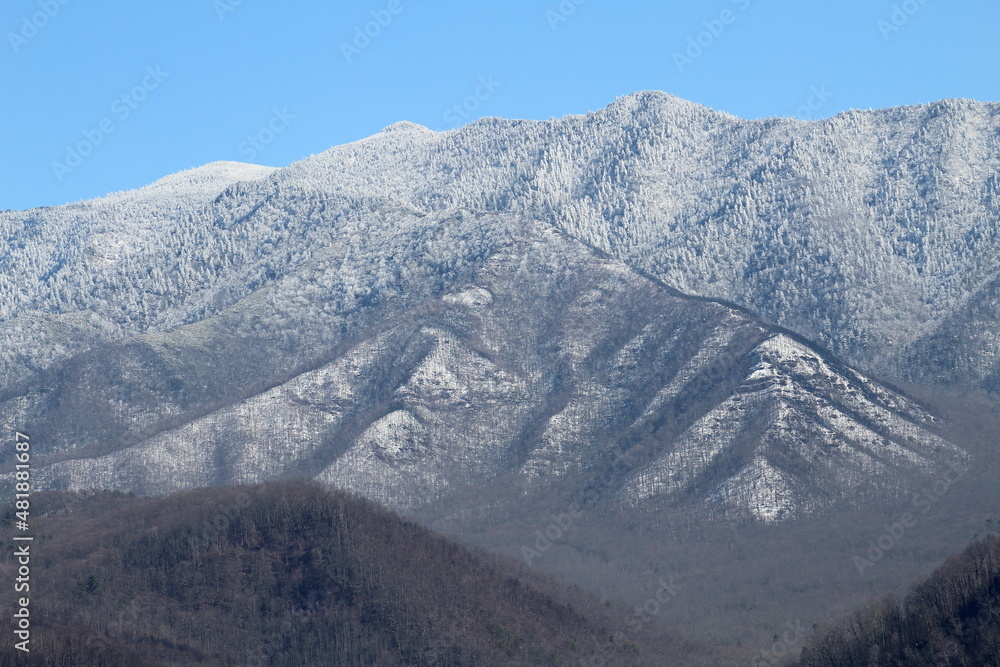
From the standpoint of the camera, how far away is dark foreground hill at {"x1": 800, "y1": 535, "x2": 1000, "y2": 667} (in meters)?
180

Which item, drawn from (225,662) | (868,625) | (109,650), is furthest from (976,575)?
(109,650)

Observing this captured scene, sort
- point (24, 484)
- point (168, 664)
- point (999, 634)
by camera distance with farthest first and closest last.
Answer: point (168, 664) → point (999, 634) → point (24, 484)

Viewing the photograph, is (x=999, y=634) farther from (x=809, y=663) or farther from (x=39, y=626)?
(x=39, y=626)

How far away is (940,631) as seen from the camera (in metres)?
187

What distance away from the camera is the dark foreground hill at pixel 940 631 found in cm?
18000

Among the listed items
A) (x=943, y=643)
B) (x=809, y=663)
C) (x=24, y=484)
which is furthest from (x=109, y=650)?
(x=943, y=643)

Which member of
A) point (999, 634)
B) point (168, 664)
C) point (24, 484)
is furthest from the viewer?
point (168, 664)

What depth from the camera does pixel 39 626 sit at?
189 metres

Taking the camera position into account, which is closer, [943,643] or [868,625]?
[943,643]

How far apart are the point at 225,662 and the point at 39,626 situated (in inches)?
1053

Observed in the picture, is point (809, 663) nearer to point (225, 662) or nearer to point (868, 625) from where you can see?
point (868, 625)

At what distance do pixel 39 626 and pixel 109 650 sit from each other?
1425 cm

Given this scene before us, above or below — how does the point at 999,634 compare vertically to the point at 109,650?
above

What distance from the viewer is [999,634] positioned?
178125 millimetres
